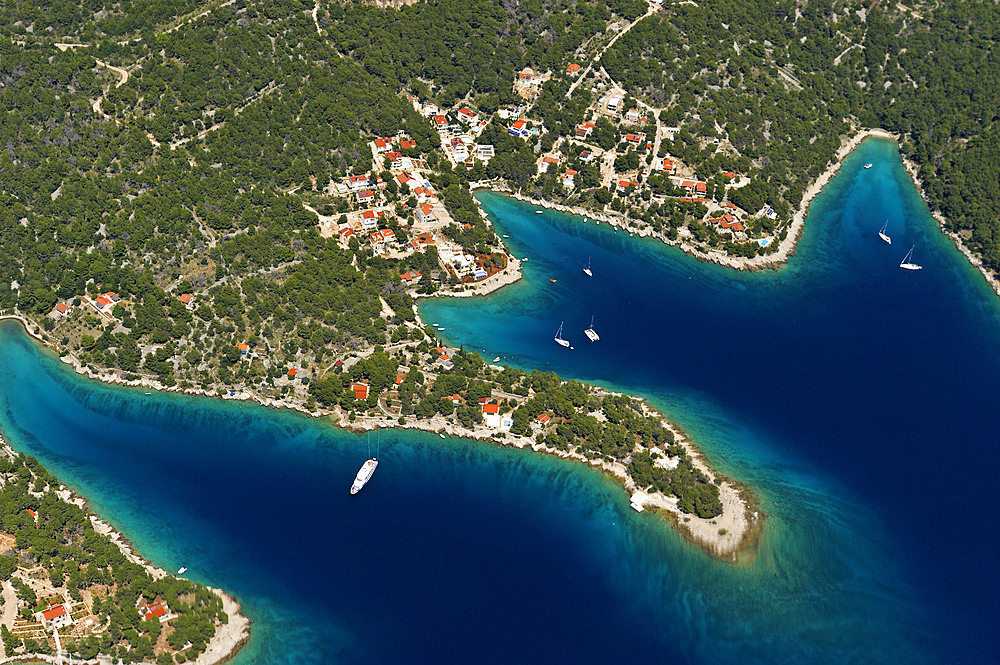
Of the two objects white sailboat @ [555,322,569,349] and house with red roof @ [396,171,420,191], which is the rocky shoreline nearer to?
white sailboat @ [555,322,569,349]

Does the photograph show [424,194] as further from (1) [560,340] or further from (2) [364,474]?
(2) [364,474]

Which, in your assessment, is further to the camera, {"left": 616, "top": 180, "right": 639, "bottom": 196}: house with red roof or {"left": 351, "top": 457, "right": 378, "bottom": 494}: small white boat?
{"left": 616, "top": 180, "right": 639, "bottom": 196}: house with red roof

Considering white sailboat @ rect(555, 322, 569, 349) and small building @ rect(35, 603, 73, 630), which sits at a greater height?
white sailboat @ rect(555, 322, 569, 349)

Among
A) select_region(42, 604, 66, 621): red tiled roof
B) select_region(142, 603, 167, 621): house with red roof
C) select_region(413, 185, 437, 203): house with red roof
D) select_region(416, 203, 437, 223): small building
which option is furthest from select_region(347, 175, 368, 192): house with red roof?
select_region(42, 604, 66, 621): red tiled roof

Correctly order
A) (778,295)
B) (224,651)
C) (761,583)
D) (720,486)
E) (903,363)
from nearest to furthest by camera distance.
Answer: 1. (224,651)
2. (761,583)
3. (720,486)
4. (903,363)
5. (778,295)

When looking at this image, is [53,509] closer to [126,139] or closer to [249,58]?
[126,139]

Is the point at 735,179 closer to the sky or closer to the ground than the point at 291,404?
closer to the sky

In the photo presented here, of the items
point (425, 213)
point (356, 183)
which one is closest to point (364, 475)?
point (425, 213)

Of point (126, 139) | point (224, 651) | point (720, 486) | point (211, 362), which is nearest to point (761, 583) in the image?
point (720, 486)
